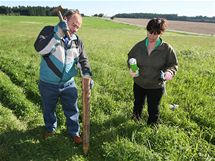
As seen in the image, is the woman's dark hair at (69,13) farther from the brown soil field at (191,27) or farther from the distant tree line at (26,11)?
the distant tree line at (26,11)

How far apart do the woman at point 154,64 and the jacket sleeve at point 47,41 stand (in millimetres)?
1379

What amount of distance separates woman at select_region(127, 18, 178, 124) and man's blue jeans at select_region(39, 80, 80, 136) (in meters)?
1.04

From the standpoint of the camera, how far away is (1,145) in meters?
5.33

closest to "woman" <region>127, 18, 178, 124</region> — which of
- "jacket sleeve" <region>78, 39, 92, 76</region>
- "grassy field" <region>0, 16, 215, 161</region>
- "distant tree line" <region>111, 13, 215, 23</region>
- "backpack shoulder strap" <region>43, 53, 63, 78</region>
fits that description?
"grassy field" <region>0, 16, 215, 161</region>

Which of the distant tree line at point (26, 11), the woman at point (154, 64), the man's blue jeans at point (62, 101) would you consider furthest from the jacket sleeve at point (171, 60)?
the distant tree line at point (26, 11)

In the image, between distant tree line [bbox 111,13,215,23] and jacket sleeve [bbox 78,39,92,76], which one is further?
distant tree line [bbox 111,13,215,23]

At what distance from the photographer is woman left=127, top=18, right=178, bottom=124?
17.0 ft

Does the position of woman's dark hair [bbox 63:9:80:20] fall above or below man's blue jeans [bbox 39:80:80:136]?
above

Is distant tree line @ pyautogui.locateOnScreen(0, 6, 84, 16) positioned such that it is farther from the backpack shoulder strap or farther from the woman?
the backpack shoulder strap

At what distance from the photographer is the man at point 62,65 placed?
15.4ft

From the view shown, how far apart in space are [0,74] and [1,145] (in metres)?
4.18

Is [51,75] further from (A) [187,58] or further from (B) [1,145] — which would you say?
(A) [187,58]

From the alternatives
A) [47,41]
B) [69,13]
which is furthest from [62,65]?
[69,13]

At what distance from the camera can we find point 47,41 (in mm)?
4738
